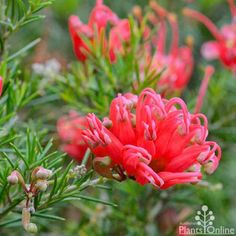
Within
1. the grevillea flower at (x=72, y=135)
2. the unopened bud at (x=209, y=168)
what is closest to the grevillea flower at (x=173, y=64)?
the grevillea flower at (x=72, y=135)

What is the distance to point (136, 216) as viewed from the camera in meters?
1.04

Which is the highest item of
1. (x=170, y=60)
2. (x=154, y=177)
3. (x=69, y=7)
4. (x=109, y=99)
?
(x=69, y=7)

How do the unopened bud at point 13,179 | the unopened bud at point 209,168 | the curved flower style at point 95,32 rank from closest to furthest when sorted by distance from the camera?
1. the unopened bud at point 13,179
2. the unopened bud at point 209,168
3. the curved flower style at point 95,32

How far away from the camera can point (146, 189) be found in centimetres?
Result: 108

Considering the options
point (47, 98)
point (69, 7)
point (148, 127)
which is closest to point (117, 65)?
point (47, 98)

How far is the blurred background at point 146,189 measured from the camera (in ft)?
3.47

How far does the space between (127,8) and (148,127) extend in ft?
3.06

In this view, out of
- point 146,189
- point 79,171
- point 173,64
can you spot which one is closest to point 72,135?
point 146,189

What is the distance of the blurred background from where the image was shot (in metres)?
1.06

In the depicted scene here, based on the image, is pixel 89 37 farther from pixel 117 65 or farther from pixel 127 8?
pixel 127 8

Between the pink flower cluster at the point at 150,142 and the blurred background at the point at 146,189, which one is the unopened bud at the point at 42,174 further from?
the blurred background at the point at 146,189

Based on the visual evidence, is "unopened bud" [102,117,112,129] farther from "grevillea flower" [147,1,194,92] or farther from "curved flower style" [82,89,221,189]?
"grevillea flower" [147,1,194,92]

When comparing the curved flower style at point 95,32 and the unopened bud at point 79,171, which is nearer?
the unopened bud at point 79,171

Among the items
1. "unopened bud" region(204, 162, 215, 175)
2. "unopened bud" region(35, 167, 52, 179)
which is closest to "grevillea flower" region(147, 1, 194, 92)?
"unopened bud" region(204, 162, 215, 175)
